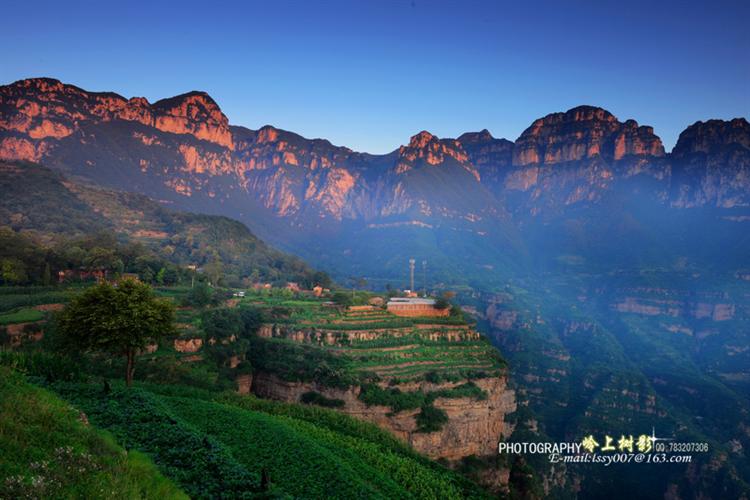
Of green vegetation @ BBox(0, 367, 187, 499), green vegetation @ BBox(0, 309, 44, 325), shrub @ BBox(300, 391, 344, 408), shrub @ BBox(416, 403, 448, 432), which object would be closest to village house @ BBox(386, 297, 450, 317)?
shrub @ BBox(416, 403, 448, 432)

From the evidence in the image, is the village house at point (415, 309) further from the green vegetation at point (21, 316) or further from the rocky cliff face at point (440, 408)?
the green vegetation at point (21, 316)

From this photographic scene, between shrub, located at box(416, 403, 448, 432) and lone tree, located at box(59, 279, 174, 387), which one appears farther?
shrub, located at box(416, 403, 448, 432)

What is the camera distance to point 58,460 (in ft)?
39.0

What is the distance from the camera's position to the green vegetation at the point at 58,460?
1065cm

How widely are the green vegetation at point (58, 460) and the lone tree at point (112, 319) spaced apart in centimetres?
1223

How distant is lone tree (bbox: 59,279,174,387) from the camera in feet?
92.6

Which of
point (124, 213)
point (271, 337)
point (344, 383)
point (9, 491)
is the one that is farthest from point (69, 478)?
point (124, 213)

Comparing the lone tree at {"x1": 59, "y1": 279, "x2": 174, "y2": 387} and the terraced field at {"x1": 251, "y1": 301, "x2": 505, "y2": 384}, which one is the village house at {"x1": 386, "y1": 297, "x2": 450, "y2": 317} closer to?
the terraced field at {"x1": 251, "y1": 301, "x2": 505, "y2": 384}

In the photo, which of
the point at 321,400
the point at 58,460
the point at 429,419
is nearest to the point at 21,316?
the point at 321,400

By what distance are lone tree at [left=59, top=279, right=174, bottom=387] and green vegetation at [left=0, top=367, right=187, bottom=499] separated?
481 inches

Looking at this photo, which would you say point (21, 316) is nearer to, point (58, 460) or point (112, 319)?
point (112, 319)

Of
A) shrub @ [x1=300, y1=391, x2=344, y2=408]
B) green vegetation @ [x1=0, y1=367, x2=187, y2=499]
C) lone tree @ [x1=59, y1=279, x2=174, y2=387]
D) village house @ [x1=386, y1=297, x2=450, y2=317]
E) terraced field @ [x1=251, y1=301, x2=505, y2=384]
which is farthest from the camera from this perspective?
village house @ [x1=386, y1=297, x2=450, y2=317]

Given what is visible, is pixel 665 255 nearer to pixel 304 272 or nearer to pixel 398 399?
pixel 304 272

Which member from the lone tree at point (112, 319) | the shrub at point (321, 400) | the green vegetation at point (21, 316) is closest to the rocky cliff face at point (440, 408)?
the shrub at point (321, 400)
